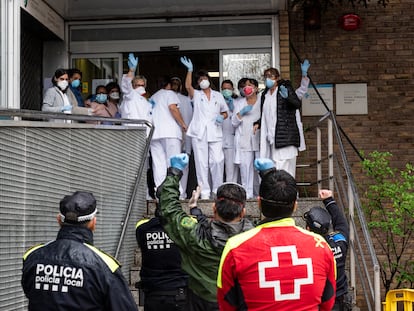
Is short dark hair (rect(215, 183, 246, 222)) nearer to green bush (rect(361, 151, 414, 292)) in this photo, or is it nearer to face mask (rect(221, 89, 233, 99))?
green bush (rect(361, 151, 414, 292))

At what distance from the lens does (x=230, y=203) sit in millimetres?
4180

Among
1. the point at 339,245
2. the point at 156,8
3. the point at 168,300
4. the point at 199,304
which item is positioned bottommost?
the point at 168,300

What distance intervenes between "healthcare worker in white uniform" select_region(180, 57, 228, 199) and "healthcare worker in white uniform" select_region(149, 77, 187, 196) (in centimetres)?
20

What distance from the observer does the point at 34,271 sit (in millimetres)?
3465

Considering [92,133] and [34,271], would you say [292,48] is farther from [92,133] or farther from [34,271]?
[34,271]

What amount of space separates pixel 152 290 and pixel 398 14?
805 cm

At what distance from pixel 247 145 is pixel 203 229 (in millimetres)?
5149

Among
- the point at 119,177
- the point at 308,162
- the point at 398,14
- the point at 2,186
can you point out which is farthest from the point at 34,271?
the point at 398,14

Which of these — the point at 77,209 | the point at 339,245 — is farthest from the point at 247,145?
the point at 77,209

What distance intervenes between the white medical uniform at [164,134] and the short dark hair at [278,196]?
19.6 feet

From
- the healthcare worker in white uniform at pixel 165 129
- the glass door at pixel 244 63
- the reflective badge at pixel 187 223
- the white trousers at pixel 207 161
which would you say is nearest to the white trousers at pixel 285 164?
the white trousers at pixel 207 161

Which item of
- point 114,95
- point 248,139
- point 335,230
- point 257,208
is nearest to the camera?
point 335,230

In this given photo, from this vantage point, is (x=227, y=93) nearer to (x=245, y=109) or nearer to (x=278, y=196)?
(x=245, y=109)

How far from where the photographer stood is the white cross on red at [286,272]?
10.4 feet
